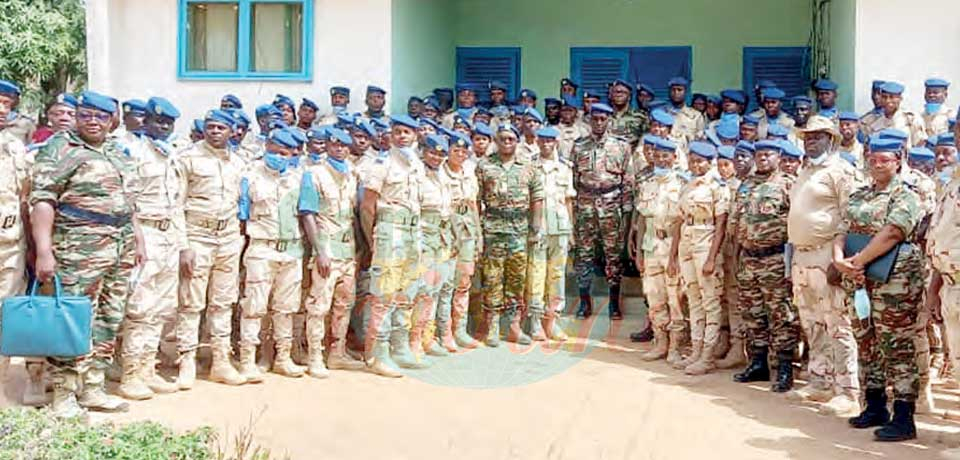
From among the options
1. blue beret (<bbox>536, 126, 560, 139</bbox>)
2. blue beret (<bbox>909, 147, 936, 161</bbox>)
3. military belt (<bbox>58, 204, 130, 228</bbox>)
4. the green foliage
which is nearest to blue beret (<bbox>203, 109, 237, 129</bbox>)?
military belt (<bbox>58, 204, 130, 228</bbox>)

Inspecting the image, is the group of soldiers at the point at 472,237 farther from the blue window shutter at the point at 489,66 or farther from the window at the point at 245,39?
the blue window shutter at the point at 489,66

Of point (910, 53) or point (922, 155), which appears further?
point (910, 53)

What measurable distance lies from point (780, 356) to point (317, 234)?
3614mm

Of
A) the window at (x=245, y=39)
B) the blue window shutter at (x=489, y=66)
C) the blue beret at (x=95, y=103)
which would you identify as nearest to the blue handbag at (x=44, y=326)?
the blue beret at (x=95, y=103)

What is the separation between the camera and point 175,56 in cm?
1059

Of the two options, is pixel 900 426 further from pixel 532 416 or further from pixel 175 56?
pixel 175 56

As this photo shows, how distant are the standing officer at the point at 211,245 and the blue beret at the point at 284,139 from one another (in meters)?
0.35

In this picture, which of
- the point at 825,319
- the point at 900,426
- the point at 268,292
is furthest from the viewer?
the point at 268,292

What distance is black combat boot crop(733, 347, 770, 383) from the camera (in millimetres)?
7344

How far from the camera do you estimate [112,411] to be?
6180 mm

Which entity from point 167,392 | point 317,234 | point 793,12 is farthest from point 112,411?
point 793,12

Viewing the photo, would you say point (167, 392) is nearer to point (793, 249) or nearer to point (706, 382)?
point (706, 382)

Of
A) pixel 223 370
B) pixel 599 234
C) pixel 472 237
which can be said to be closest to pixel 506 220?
pixel 472 237

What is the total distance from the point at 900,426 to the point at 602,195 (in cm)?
402
